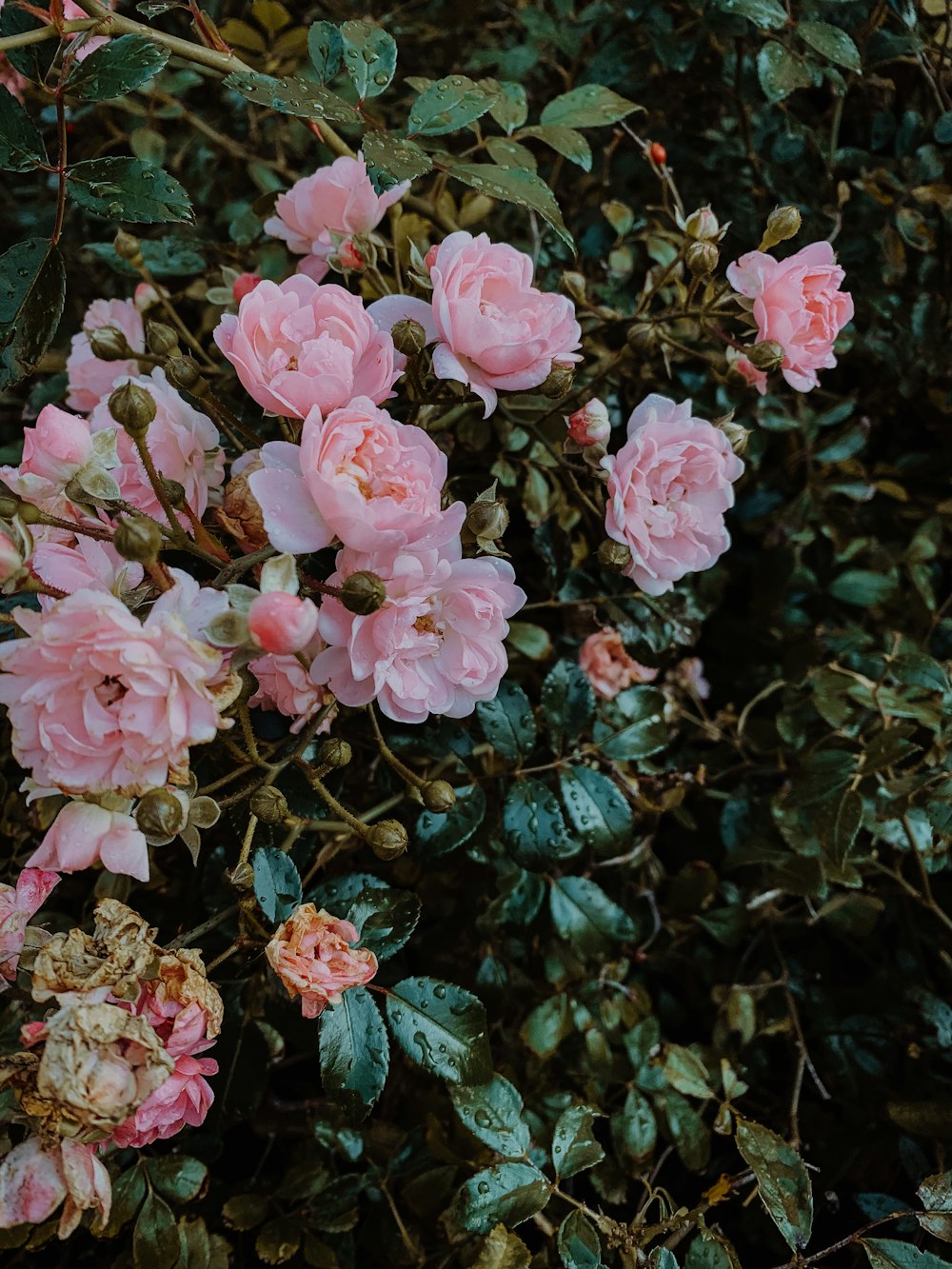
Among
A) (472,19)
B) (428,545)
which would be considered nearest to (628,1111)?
(428,545)

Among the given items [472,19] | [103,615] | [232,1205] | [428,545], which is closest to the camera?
[103,615]

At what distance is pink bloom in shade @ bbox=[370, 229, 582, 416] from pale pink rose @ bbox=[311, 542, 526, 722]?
14cm

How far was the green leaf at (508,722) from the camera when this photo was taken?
873 millimetres

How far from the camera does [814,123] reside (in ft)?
4.27

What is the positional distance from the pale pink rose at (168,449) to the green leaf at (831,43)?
30.8 inches

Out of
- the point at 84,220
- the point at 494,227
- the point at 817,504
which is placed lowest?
the point at 817,504

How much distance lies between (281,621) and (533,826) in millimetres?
402

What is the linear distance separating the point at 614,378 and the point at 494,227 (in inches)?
11.4

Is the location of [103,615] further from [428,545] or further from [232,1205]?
[232,1205]

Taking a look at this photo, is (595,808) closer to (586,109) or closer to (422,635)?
(422,635)

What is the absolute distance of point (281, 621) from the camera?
1.73 feet

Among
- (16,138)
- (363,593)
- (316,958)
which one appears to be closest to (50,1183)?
(316,958)

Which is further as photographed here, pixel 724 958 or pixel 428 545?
pixel 724 958

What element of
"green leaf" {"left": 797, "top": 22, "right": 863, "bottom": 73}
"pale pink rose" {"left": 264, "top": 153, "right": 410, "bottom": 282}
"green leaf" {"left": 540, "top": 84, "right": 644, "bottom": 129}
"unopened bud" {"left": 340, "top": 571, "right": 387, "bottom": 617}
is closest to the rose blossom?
"unopened bud" {"left": 340, "top": 571, "right": 387, "bottom": 617}
